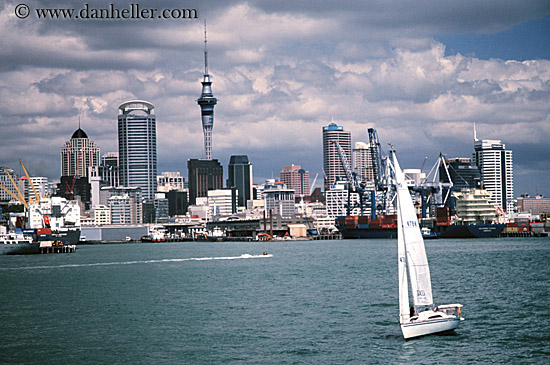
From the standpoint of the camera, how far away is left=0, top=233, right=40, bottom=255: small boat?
506ft

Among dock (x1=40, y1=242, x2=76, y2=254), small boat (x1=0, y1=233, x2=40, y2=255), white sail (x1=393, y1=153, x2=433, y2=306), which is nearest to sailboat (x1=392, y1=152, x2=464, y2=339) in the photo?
white sail (x1=393, y1=153, x2=433, y2=306)

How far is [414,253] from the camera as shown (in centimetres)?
3666

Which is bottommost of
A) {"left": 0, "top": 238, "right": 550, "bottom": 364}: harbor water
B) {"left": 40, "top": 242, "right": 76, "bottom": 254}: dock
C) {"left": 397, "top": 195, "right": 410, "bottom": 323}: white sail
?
{"left": 0, "top": 238, "right": 550, "bottom": 364}: harbor water

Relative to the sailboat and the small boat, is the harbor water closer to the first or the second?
the sailboat

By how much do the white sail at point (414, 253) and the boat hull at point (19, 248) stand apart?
132 metres

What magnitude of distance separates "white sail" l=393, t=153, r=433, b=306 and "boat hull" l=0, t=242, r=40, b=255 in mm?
132414

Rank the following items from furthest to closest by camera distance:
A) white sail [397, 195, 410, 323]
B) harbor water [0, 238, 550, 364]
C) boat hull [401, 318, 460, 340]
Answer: boat hull [401, 318, 460, 340] < white sail [397, 195, 410, 323] < harbor water [0, 238, 550, 364]

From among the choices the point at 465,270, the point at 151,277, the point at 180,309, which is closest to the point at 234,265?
the point at 151,277

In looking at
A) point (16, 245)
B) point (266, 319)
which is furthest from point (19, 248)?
point (266, 319)

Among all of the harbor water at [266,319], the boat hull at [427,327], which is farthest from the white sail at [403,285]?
the harbor water at [266,319]

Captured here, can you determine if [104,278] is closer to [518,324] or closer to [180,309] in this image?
[180,309]

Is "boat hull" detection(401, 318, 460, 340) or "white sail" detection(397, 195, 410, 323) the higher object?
"white sail" detection(397, 195, 410, 323)

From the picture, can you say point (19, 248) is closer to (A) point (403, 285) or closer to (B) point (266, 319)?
(B) point (266, 319)

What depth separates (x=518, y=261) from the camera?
310ft
